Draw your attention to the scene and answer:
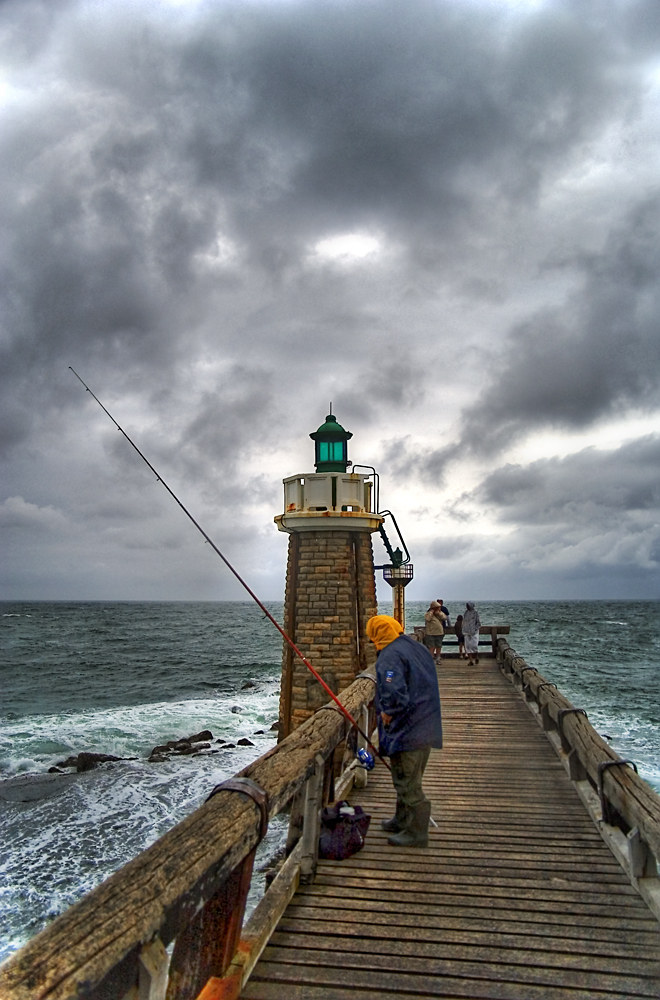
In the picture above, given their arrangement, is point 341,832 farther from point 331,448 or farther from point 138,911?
point 331,448

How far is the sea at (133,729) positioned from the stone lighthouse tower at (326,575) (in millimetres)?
3838

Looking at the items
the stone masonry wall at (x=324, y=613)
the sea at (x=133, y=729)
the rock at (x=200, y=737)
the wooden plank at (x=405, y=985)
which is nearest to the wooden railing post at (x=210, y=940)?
the wooden plank at (x=405, y=985)

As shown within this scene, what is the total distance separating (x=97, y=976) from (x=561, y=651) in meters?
48.6

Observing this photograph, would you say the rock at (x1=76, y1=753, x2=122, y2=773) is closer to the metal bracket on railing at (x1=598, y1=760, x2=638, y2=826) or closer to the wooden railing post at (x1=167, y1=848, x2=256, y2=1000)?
the metal bracket on railing at (x1=598, y1=760, x2=638, y2=826)

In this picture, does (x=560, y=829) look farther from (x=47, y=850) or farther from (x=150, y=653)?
(x=150, y=653)

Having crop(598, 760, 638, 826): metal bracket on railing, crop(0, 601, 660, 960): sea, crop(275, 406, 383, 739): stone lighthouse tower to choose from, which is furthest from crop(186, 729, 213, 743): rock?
crop(598, 760, 638, 826): metal bracket on railing

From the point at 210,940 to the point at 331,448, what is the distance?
1271cm

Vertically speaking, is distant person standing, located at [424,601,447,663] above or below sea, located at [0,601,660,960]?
above

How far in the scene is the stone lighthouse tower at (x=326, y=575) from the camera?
1389 centimetres

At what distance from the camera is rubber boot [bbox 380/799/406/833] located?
4758 mm

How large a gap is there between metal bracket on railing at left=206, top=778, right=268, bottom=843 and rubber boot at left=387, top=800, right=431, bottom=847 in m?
1.88


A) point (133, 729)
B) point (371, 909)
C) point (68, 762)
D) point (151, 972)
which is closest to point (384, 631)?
point (371, 909)

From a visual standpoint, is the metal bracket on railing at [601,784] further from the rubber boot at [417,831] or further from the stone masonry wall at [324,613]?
the stone masonry wall at [324,613]

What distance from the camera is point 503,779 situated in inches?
250
